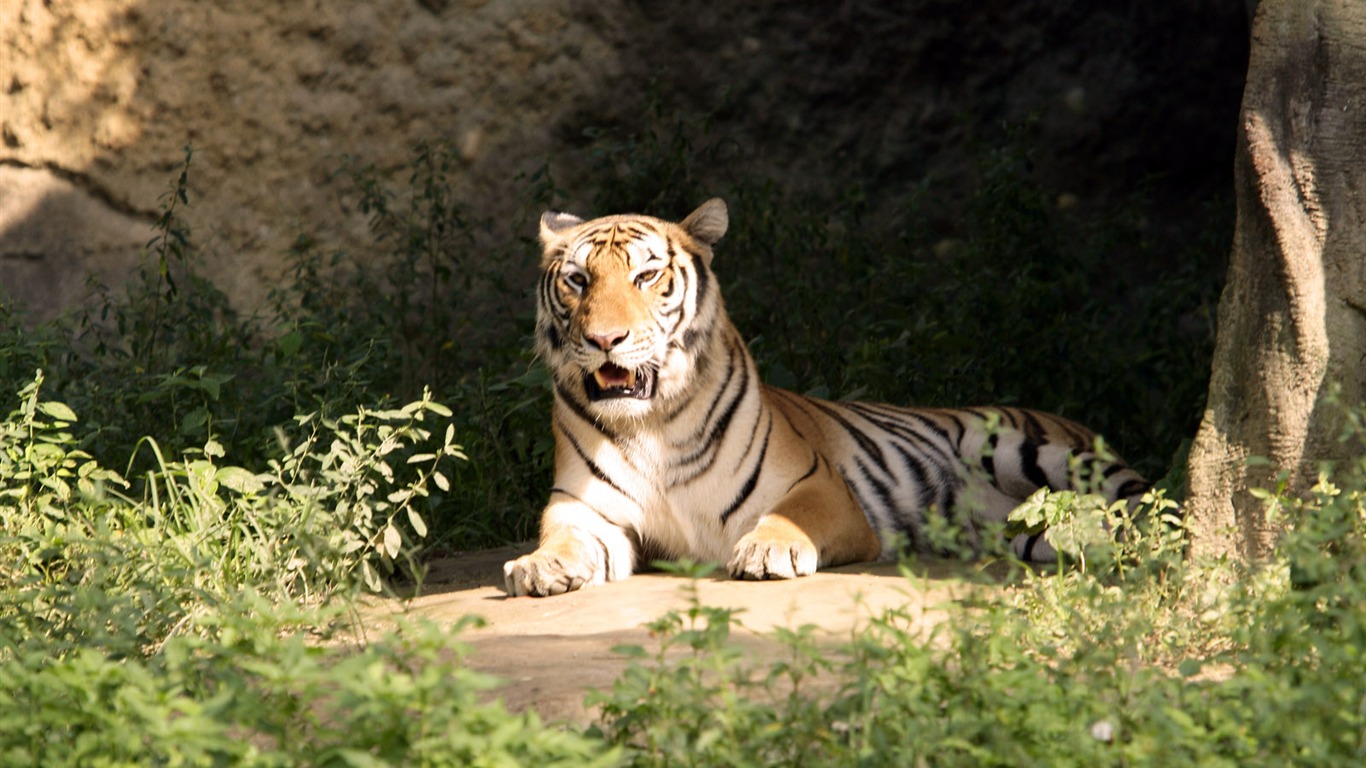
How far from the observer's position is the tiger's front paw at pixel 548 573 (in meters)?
4.18

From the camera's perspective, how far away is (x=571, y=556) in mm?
4273

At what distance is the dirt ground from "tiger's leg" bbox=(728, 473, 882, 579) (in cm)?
5

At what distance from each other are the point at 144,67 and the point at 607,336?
138 inches

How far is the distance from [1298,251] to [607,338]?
1786 millimetres

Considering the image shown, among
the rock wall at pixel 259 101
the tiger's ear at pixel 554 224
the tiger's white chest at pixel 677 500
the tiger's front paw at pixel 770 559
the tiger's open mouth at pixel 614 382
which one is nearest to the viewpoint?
the tiger's front paw at pixel 770 559

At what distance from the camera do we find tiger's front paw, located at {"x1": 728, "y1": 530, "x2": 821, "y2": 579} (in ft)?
13.9

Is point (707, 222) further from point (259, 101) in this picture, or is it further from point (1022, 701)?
point (259, 101)

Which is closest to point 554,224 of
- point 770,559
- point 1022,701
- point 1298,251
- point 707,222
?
point 707,222

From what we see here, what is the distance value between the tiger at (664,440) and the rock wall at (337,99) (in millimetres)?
2112

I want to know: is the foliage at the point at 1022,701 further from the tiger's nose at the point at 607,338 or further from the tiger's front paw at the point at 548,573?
the tiger's nose at the point at 607,338

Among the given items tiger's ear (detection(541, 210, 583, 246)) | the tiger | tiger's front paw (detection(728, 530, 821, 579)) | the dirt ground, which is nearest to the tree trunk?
the tiger

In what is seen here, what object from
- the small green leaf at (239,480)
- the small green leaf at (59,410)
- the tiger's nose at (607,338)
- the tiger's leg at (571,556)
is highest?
the tiger's nose at (607,338)

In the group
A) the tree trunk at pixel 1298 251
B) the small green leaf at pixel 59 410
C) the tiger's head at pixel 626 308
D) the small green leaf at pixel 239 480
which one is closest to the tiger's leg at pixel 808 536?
the tiger's head at pixel 626 308

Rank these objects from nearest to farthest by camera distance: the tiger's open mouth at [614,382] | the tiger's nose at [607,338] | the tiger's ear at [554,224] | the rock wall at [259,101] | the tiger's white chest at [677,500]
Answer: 1. the tiger's nose at [607,338]
2. the tiger's open mouth at [614,382]
3. the tiger's white chest at [677,500]
4. the tiger's ear at [554,224]
5. the rock wall at [259,101]
